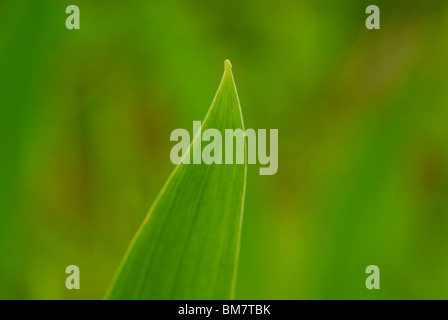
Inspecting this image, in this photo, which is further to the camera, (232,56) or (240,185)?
(232,56)

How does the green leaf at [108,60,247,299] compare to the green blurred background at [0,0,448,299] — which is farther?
the green blurred background at [0,0,448,299]

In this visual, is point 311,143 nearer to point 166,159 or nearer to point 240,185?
point 166,159

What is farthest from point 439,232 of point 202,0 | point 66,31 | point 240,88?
point 66,31

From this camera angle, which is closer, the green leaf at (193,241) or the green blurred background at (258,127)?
the green leaf at (193,241)
